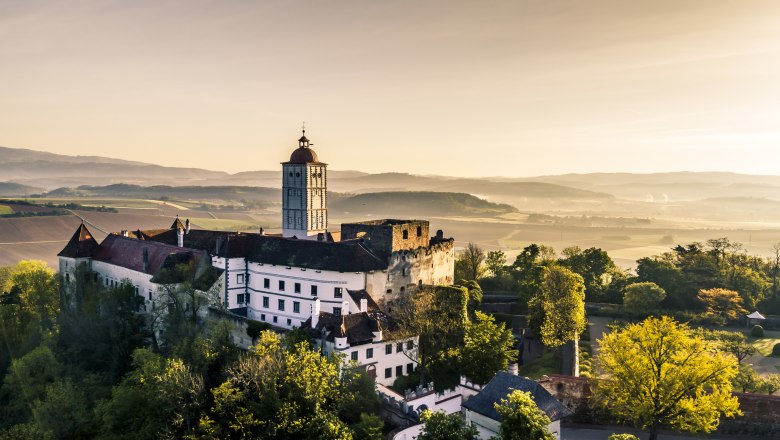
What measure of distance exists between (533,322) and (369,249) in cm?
1836

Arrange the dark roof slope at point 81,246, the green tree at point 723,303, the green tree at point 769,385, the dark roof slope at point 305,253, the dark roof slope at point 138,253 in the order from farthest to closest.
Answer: the dark roof slope at point 81,246 < the green tree at point 723,303 < the dark roof slope at point 138,253 < the dark roof slope at point 305,253 < the green tree at point 769,385

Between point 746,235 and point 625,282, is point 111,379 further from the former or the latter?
point 746,235

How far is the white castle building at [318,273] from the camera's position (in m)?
45.6

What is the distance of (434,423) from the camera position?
28016mm

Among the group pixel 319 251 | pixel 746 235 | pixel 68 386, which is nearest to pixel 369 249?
pixel 319 251

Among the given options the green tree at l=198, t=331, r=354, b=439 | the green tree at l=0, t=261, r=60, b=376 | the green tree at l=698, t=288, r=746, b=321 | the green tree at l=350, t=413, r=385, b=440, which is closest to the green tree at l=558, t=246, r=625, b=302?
the green tree at l=698, t=288, r=746, b=321

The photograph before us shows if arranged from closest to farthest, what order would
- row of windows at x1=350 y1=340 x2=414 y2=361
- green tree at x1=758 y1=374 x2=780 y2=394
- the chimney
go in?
green tree at x1=758 y1=374 x2=780 y2=394
row of windows at x1=350 y1=340 x2=414 y2=361
the chimney

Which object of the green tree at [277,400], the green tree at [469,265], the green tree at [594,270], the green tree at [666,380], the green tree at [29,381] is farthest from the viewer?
the green tree at [469,265]

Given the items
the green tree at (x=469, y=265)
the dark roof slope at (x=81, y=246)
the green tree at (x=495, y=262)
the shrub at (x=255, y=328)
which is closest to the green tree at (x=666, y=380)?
the shrub at (x=255, y=328)

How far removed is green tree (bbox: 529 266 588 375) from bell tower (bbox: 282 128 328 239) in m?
38.9

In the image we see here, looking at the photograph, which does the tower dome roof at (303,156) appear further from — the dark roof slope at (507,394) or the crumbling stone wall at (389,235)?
the dark roof slope at (507,394)

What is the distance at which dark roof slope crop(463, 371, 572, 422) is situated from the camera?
3177 cm

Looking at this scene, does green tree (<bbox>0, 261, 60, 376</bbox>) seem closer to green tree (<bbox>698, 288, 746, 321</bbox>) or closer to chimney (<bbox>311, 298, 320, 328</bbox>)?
chimney (<bbox>311, 298, 320, 328</bbox>)

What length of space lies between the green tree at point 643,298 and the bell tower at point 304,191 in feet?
146
